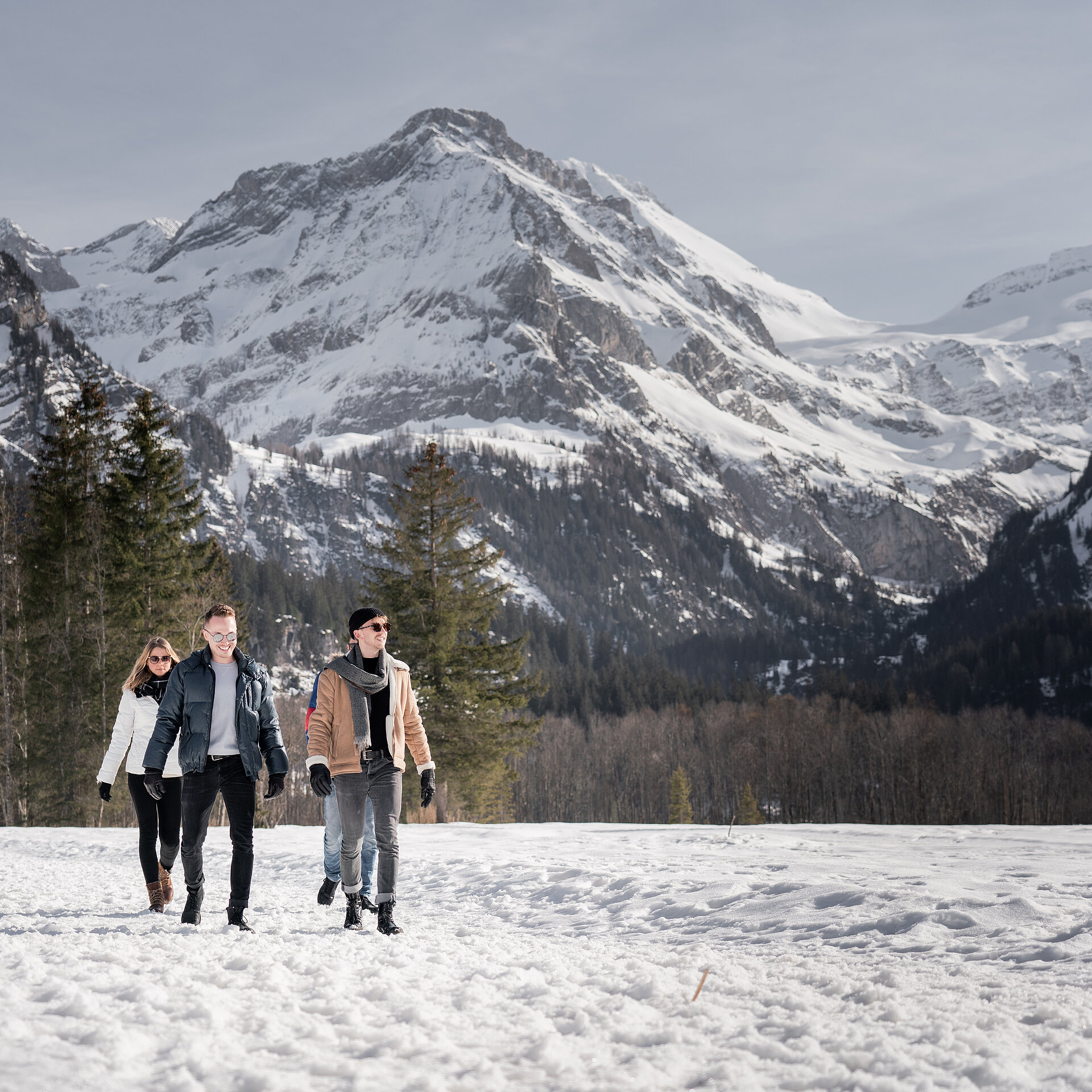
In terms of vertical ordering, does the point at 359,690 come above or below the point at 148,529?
below

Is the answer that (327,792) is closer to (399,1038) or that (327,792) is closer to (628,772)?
(399,1038)

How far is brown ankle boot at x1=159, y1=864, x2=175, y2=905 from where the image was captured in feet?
28.7

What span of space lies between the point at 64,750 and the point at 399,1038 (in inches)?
961

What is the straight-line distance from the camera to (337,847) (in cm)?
928

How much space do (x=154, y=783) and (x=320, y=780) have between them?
1707 mm

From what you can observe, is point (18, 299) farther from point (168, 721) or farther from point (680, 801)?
point (168, 721)

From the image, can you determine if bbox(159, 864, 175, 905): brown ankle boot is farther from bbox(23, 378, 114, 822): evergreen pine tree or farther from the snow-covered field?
bbox(23, 378, 114, 822): evergreen pine tree

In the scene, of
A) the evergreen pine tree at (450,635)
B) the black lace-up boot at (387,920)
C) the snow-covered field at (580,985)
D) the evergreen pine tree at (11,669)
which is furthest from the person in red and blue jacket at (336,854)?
the evergreen pine tree at (11,669)

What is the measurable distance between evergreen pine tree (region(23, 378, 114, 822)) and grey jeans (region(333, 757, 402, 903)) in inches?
775

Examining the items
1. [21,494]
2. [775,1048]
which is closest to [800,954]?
[775,1048]

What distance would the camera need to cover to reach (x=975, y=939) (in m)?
7.33

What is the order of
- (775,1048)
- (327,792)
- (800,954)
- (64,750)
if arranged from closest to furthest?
(775,1048) → (800,954) → (327,792) → (64,750)

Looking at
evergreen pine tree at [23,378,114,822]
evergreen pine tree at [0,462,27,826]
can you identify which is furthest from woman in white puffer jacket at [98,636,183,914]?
evergreen pine tree at [0,462,27,826]

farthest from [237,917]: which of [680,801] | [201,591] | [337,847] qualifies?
[680,801]
